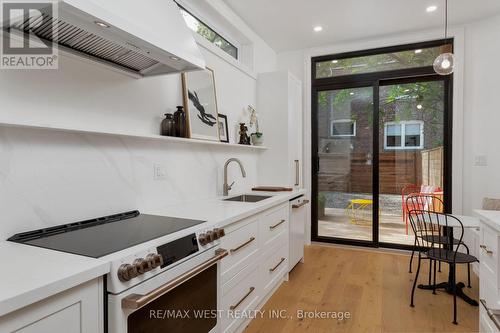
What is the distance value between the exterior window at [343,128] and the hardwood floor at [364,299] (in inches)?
66.0

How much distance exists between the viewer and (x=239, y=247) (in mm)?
1965

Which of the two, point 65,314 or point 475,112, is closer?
point 65,314

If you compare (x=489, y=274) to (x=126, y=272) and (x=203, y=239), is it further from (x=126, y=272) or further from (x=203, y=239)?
(x=126, y=272)

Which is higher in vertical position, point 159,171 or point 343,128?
point 343,128

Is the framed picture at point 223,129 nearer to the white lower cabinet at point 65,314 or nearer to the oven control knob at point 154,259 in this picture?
the oven control knob at point 154,259

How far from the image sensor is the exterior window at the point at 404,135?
3.75 meters

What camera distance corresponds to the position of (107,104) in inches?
68.8

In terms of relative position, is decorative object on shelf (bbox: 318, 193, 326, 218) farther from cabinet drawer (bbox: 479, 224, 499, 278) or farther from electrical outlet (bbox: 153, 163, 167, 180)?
electrical outlet (bbox: 153, 163, 167, 180)

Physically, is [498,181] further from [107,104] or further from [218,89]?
[107,104]

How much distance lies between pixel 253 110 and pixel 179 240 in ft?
8.17

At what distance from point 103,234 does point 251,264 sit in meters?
1.14

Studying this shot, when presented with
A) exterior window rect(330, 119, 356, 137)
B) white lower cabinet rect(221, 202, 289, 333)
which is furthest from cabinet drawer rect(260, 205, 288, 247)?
exterior window rect(330, 119, 356, 137)

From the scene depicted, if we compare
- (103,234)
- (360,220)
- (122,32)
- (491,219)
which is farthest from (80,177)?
(360,220)

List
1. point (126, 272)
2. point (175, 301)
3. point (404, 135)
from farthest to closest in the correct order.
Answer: point (404, 135) < point (175, 301) < point (126, 272)
